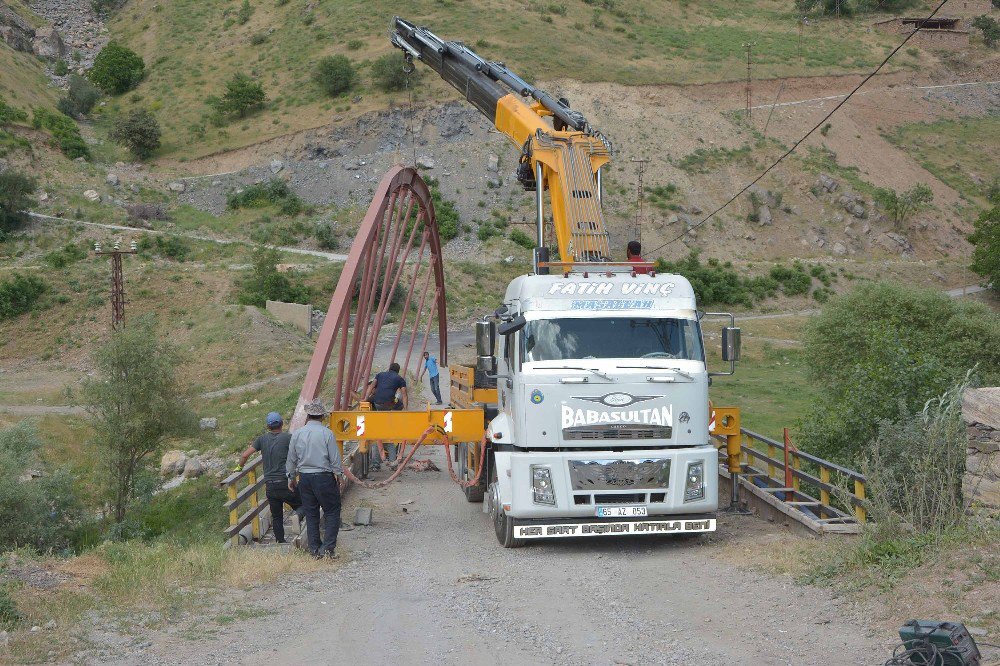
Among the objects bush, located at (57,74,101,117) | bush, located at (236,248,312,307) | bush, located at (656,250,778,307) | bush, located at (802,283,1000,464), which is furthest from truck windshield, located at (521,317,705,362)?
bush, located at (57,74,101,117)

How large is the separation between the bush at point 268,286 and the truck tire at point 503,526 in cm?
4137

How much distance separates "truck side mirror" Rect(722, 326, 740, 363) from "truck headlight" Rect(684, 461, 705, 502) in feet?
4.74

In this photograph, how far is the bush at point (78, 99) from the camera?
295 feet

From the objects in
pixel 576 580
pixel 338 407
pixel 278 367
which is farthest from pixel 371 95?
pixel 576 580

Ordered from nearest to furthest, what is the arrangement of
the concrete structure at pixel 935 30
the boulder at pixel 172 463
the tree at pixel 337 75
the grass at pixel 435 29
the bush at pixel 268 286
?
the boulder at pixel 172 463 < the bush at pixel 268 286 < the tree at pixel 337 75 < the grass at pixel 435 29 < the concrete structure at pixel 935 30

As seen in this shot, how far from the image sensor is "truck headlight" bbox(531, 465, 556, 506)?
11.9 m

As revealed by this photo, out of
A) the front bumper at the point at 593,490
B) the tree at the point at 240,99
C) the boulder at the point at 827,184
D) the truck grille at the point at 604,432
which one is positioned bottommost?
the front bumper at the point at 593,490

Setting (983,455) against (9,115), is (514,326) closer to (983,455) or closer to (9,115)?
(983,455)

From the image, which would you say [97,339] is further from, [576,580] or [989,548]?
[989,548]

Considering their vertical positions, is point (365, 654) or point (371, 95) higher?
point (371, 95)

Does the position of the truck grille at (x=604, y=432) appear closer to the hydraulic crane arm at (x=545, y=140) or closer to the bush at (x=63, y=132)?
the hydraulic crane arm at (x=545, y=140)

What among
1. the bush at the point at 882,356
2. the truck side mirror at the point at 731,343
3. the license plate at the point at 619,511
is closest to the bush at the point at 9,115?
the bush at the point at 882,356

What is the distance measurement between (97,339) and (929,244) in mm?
63518

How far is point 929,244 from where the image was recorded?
264 ft
